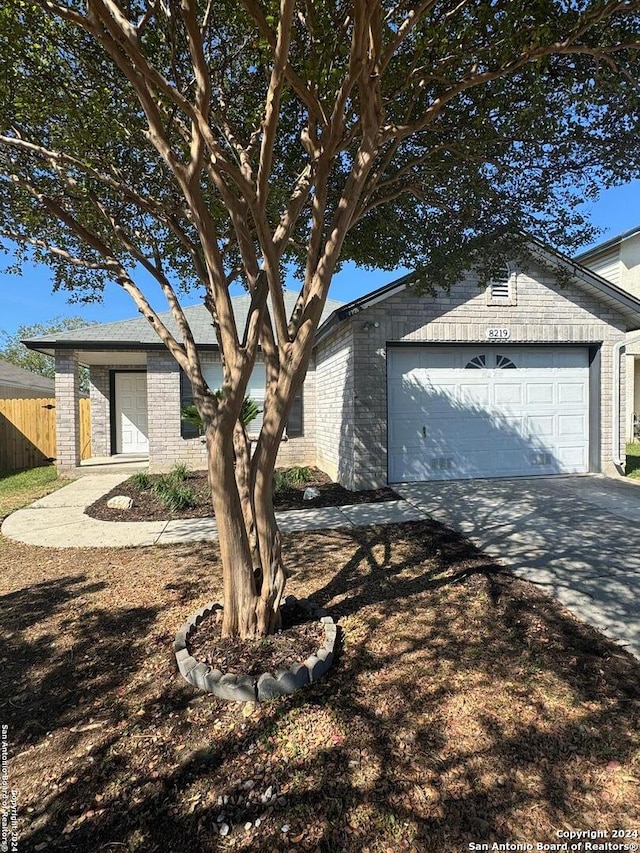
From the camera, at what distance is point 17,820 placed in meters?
1.90

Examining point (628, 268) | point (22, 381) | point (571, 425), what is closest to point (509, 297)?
point (571, 425)

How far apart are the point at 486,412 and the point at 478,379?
686 millimetres

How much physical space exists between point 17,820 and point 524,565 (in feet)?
14.0

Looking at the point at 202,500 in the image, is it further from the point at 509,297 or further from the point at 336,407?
the point at 509,297

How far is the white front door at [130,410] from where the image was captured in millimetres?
12891

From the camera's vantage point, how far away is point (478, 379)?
8.87m

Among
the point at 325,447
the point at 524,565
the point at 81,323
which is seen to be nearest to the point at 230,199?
the point at 524,565

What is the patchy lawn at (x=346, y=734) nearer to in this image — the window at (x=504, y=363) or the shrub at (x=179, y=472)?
the shrub at (x=179, y=472)

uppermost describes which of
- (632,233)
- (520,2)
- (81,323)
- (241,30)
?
(81,323)

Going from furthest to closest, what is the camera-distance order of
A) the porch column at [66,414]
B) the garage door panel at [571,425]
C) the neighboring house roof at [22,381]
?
1. the neighboring house roof at [22,381]
2. the porch column at [66,414]
3. the garage door panel at [571,425]

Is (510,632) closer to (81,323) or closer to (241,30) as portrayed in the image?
(241,30)

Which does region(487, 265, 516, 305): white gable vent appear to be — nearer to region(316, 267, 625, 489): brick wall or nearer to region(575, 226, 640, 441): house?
region(316, 267, 625, 489): brick wall

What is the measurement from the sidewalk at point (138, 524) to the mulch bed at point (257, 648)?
2690 mm

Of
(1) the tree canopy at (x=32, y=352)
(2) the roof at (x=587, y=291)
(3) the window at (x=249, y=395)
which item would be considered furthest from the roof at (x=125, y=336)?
(1) the tree canopy at (x=32, y=352)
